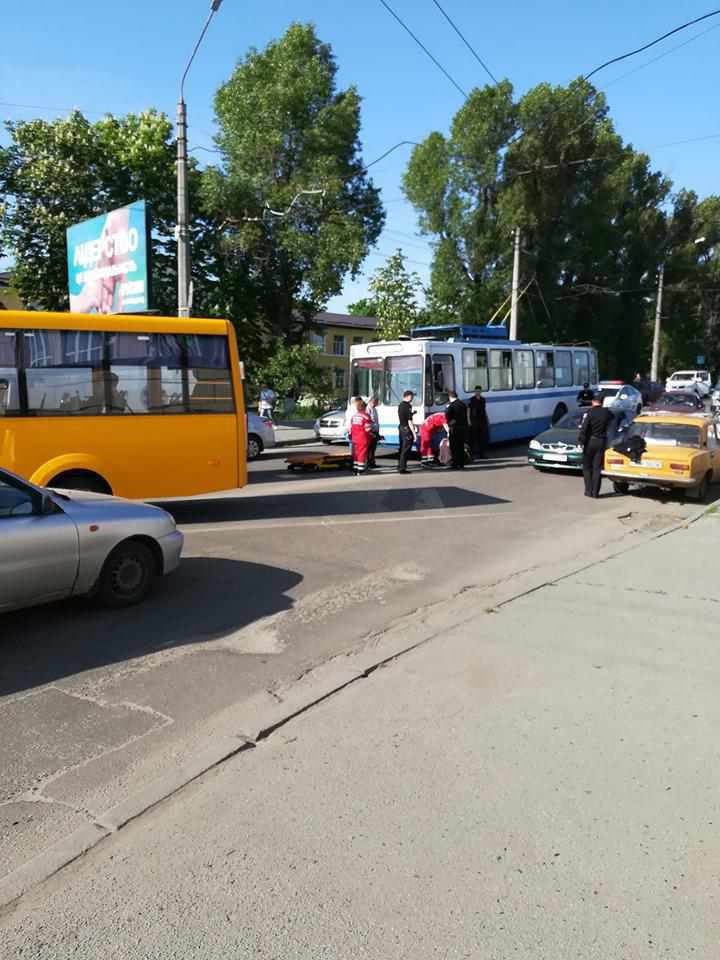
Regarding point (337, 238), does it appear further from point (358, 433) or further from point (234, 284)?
point (358, 433)

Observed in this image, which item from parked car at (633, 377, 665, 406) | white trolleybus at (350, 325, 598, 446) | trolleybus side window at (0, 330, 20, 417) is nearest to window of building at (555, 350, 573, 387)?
white trolleybus at (350, 325, 598, 446)

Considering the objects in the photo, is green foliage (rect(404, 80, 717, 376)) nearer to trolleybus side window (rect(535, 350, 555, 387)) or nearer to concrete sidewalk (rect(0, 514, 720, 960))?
trolleybus side window (rect(535, 350, 555, 387))

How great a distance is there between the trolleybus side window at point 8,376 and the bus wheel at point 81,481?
97 centimetres

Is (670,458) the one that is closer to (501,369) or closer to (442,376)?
(442,376)

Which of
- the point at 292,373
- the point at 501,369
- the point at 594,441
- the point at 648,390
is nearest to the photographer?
the point at 594,441

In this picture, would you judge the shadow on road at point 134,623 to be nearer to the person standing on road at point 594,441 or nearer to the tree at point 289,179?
the person standing on road at point 594,441

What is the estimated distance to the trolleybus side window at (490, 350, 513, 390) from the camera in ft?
64.9

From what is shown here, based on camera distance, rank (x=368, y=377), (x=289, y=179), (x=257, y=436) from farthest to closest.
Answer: (x=289, y=179) < (x=257, y=436) < (x=368, y=377)

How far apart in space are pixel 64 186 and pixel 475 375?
736 inches

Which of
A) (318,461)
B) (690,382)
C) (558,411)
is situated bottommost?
(318,461)

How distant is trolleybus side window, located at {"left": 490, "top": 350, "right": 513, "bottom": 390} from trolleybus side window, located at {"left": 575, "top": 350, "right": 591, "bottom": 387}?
4447 mm

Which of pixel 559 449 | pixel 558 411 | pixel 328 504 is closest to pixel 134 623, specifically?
pixel 328 504

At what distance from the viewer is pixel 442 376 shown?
17.8m

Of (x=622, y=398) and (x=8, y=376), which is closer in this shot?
(x=8, y=376)
